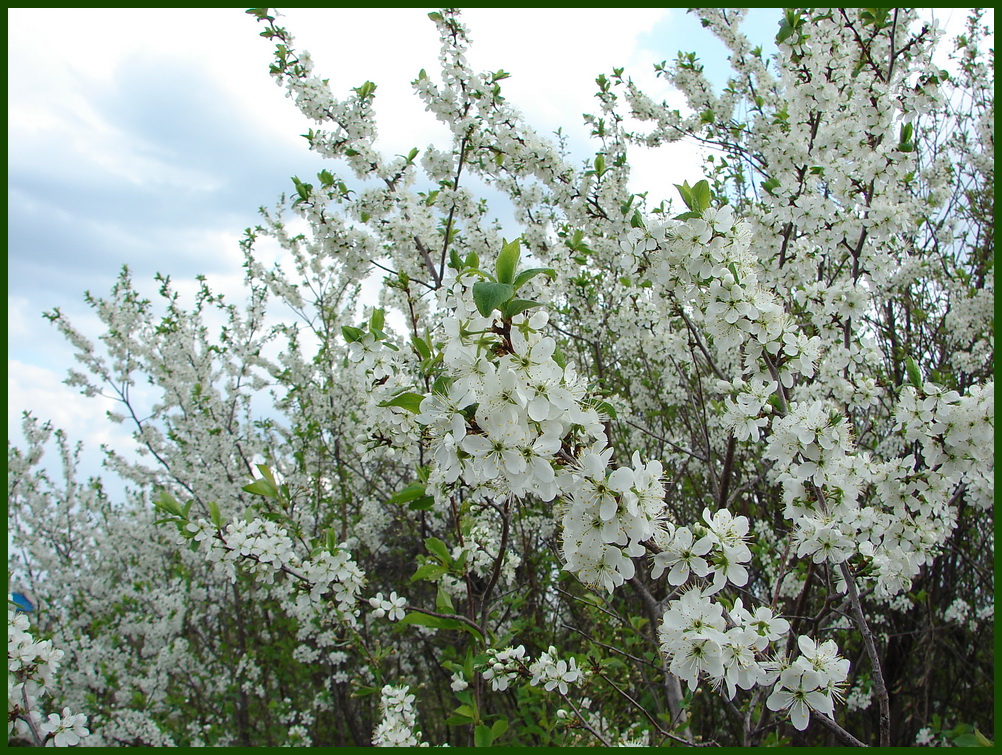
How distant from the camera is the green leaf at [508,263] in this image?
1.40 m

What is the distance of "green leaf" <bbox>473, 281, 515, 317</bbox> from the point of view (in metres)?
1.24

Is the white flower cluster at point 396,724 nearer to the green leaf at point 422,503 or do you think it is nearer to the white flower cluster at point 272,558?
the white flower cluster at point 272,558

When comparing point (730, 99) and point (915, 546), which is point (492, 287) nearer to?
point (915, 546)

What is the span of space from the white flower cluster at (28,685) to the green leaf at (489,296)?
196cm

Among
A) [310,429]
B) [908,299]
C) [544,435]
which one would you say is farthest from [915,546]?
[310,429]

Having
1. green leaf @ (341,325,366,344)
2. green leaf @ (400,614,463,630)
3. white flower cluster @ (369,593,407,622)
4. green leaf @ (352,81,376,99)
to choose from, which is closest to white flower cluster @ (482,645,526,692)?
green leaf @ (400,614,463,630)

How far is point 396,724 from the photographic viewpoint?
2859mm

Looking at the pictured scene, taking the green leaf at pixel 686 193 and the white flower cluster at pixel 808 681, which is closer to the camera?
the white flower cluster at pixel 808 681

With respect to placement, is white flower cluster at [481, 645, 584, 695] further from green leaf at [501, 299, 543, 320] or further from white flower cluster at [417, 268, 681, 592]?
green leaf at [501, 299, 543, 320]

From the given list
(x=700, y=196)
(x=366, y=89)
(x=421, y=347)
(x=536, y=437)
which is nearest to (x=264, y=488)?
(x=421, y=347)

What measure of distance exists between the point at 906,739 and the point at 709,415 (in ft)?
10.3

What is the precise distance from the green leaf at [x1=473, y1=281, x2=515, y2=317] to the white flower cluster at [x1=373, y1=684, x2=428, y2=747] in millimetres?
2254

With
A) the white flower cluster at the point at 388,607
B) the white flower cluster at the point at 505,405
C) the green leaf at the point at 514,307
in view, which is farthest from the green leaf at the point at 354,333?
the white flower cluster at the point at 388,607

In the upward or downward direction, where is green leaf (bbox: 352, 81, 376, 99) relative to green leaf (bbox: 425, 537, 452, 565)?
upward
